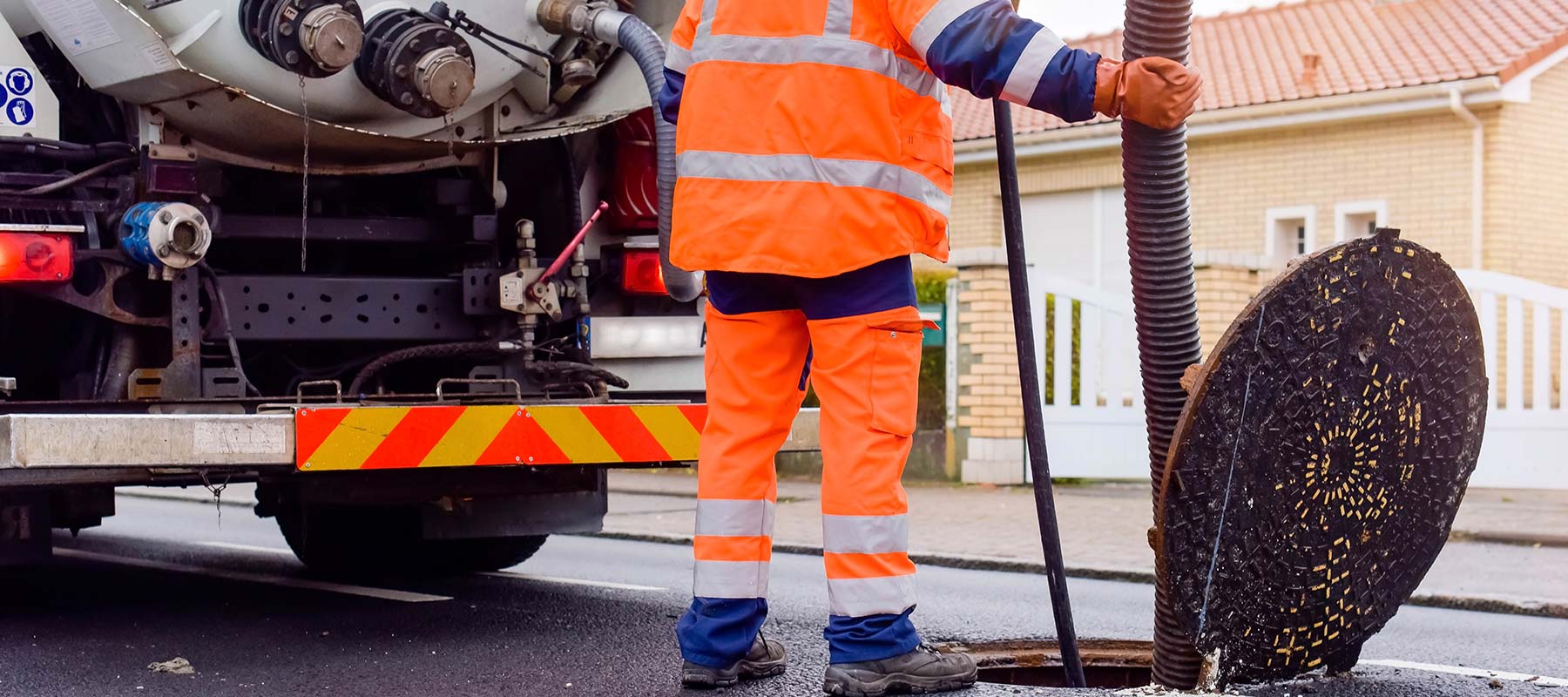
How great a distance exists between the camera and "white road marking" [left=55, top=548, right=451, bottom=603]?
5.81 meters

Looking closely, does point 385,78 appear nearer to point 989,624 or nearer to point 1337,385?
point 989,624

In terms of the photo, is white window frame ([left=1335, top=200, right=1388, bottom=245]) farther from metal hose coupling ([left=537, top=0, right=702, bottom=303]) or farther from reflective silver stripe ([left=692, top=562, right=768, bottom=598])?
reflective silver stripe ([left=692, top=562, right=768, bottom=598])

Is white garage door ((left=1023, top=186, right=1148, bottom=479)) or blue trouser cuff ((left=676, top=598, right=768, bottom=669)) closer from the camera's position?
blue trouser cuff ((left=676, top=598, right=768, bottom=669))

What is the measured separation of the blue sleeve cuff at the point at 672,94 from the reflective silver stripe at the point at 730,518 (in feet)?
2.68

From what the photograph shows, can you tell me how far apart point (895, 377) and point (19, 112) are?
Result: 264 centimetres

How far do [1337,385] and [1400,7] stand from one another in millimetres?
18423

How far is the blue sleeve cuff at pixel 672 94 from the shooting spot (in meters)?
3.79

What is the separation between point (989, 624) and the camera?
17.8 feet

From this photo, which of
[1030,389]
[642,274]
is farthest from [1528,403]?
[1030,389]

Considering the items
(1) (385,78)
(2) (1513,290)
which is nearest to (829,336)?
(1) (385,78)

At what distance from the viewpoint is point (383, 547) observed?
6449 mm

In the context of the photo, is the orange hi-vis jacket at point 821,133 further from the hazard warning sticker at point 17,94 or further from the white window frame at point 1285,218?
the white window frame at point 1285,218

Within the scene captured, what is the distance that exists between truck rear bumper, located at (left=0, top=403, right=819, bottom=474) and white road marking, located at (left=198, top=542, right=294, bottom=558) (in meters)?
3.25

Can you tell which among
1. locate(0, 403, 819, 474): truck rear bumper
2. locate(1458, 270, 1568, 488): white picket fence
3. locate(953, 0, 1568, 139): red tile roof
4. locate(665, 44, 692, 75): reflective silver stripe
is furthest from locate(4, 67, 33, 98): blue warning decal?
locate(953, 0, 1568, 139): red tile roof
